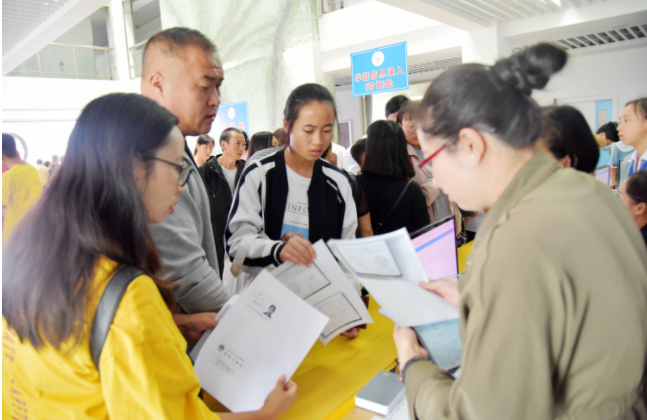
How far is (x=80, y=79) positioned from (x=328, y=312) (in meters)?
11.3

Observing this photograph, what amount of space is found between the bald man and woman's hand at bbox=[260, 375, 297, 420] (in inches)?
14.9

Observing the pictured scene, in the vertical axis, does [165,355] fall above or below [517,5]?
below

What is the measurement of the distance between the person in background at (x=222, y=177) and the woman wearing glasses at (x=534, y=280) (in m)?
2.65

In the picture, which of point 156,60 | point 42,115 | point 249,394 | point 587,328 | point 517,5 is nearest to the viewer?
point 587,328

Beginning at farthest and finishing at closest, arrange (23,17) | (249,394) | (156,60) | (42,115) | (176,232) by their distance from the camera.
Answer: (42,115) → (23,17) → (156,60) → (176,232) → (249,394)

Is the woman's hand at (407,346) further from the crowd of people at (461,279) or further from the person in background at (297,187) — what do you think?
the person in background at (297,187)

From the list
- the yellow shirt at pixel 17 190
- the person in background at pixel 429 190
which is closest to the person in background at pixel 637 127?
the person in background at pixel 429 190

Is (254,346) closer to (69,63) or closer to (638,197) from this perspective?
(638,197)

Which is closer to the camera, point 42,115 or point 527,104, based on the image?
point 527,104

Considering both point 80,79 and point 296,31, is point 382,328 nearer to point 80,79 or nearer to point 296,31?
point 296,31

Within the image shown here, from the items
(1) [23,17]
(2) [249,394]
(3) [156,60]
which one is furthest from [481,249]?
(1) [23,17]

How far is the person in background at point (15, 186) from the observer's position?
282 cm

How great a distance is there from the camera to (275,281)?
102 centimetres

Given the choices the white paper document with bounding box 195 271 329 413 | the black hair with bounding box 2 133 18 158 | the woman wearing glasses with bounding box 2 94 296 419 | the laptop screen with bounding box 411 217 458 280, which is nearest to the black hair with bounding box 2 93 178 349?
the woman wearing glasses with bounding box 2 94 296 419
